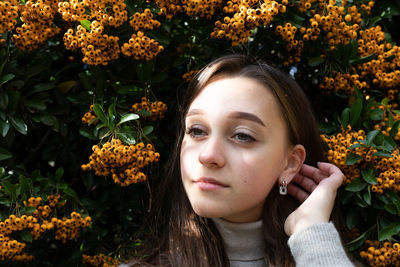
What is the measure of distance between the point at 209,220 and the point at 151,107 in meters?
0.60

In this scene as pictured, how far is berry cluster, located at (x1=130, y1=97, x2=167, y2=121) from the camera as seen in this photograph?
2205 mm

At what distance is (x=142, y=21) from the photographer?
2.09 m

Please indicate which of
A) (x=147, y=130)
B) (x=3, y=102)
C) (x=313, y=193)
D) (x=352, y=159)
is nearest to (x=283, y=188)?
(x=313, y=193)

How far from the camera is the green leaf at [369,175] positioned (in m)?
2.07

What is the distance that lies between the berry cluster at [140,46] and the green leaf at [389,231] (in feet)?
4.18

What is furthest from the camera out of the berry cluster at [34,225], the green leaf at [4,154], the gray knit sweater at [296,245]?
the green leaf at [4,154]

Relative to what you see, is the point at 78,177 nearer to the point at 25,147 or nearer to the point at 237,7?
the point at 25,147

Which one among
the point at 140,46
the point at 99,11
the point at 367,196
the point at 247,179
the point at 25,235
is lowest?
the point at 25,235

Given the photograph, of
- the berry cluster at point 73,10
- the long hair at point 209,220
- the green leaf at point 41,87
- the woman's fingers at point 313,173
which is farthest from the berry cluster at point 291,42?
the green leaf at point 41,87

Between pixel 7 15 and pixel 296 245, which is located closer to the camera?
pixel 296 245

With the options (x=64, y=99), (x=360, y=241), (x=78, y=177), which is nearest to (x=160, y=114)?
(x=64, y=99)

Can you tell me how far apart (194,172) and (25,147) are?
1276 millimetres

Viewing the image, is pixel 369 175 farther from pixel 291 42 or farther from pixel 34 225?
pixel 34 225

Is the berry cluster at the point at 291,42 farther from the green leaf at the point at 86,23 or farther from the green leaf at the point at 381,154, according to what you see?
the green leaf at the point at 86,23
